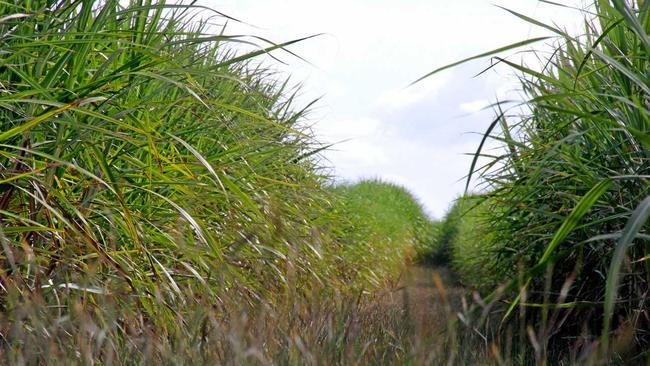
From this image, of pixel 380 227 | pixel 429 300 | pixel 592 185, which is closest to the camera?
pixel 592 185

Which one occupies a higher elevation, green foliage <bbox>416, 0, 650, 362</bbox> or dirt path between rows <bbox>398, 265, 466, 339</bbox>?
green foliage <bbox>416, 0, 650, 362</bbox>

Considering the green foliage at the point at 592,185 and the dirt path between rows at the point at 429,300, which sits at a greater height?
the green foliage at the point at 592,185

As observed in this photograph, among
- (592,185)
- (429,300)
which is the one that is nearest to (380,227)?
(429,300)

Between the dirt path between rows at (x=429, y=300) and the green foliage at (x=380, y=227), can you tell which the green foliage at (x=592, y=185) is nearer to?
the dirt path between rows at (x=429, y=300)

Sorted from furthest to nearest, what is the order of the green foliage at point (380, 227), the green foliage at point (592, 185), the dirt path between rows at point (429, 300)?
the green foliage at point (380, 227) < the green foliage at point (592, 185) < the dirt path between rows at point (429, 300)

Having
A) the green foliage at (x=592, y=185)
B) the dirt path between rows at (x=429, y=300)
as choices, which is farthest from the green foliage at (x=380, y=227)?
the green foliage at (x=592, y=185)

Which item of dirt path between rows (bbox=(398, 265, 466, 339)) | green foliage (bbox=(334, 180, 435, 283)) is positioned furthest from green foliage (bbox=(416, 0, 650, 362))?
green foliage (bbox=(334, 180, 435, 283))

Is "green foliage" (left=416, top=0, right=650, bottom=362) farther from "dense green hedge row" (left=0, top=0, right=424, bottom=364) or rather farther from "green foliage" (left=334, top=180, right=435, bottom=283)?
"green foliage" (left=334, top=180, right=435, bottom=283)

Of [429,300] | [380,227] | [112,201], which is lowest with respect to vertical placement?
[429,300]

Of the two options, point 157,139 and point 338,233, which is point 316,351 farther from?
point 338,233

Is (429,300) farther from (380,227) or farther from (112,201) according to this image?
(112,201)

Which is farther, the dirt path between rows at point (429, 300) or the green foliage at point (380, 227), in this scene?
the green foliage at point (380, 227)

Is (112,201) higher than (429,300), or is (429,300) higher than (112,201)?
(112,201)

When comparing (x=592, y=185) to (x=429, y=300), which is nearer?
(x=592, y=185)
